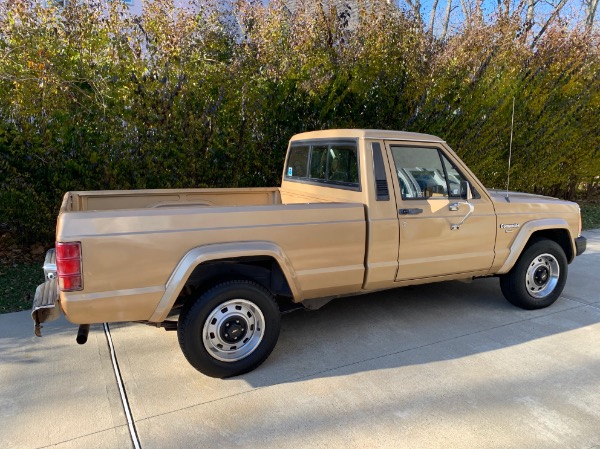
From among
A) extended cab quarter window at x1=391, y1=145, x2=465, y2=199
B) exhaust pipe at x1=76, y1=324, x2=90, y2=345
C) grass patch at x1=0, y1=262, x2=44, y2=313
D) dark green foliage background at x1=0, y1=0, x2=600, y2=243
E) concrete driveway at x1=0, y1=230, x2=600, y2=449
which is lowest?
concrete driveway at x1=0, y1=230, x2=600, y2=449

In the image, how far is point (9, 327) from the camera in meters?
4.27

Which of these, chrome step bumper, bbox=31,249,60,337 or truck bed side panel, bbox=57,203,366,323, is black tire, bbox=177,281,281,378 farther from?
chrome step bumper, bbox=31,249,60,337

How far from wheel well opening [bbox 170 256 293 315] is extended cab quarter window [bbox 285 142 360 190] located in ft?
3.41

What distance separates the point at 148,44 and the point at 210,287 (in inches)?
174

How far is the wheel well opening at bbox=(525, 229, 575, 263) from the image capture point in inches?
188

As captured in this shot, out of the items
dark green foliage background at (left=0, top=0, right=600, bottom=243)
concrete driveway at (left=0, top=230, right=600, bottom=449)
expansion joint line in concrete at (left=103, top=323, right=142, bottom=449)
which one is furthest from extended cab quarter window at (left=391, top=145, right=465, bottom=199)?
dark green foliage background at (left=0, top=0, right=600, bottom=243)

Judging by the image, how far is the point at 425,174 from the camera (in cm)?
409

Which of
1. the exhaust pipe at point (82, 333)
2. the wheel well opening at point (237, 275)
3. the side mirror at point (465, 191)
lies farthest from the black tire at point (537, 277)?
the exhaust pipe at point (82, 333)

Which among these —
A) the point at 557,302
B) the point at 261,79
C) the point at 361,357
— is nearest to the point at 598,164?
the point at 557,302

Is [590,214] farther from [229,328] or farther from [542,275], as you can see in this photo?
[229,328]

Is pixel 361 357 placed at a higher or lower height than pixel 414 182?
lower

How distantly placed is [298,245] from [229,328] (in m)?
0.81

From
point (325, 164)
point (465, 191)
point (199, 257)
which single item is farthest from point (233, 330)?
point (465, 191)

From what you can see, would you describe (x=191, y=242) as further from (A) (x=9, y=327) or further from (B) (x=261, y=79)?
(B) (x=261, y=79)
